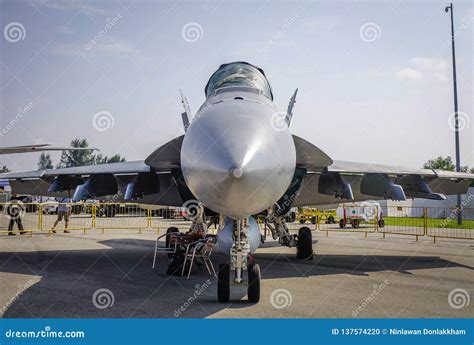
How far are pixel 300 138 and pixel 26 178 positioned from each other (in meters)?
8.15

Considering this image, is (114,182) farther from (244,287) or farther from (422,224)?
(422,224)

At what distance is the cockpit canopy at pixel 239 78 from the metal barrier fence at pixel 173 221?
4.08 m

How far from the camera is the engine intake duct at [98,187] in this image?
11.3 metres

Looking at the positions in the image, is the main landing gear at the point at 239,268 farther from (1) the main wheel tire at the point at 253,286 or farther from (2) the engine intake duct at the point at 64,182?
(2) the engine intake duct at the point at 64,182

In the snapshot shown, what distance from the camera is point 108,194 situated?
11984 mm

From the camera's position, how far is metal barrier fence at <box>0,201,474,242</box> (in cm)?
2241

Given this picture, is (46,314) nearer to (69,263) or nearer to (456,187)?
(69,263)

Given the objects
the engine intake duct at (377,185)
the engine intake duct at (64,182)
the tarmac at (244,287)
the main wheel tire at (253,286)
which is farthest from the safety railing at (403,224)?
the main wheel tire at (253,286)

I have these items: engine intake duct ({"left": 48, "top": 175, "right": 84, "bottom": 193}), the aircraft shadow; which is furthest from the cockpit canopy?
engine intake duct ({"left": 48, "top": 175, "right": 84, "bottom": 193})

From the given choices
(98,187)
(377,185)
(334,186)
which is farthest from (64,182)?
(377,185)

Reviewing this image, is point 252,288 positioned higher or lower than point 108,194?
lower

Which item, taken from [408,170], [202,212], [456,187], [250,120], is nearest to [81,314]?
[250,120]

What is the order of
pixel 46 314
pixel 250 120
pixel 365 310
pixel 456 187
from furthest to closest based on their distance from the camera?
1. pixel 456 187
2. pixel 365 310
3. pixel 46 314
4. pixel 250 120

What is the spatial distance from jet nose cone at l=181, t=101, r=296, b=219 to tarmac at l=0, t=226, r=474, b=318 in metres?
1.81
